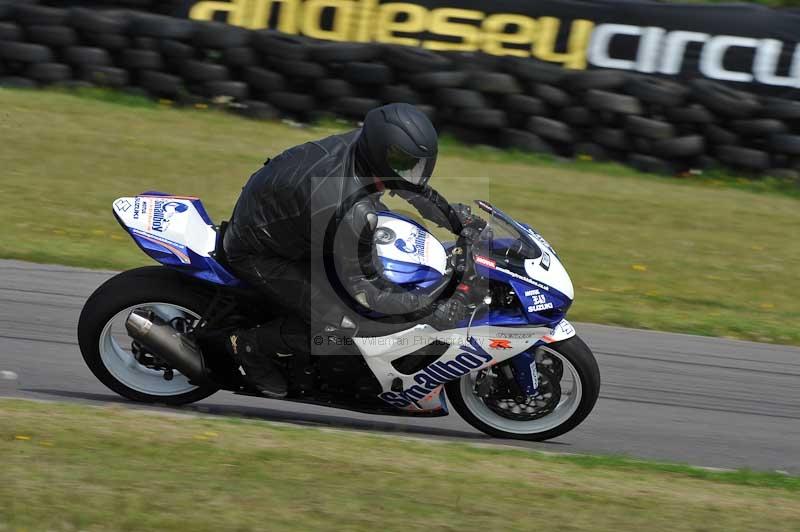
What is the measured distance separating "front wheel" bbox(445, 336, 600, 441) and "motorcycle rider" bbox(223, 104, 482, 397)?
532mm

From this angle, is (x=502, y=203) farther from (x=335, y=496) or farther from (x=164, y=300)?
(x=335, y=496)

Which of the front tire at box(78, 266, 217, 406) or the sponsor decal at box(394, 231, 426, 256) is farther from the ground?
the sponsor decal at box(394, 231, 426, 256)

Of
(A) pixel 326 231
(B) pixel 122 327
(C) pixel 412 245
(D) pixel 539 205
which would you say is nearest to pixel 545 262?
(C) pixel 412 245

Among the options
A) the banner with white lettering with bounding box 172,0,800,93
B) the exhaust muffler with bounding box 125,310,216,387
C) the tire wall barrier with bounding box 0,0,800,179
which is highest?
the banner with white lettering with bounding box 172,0,800,93

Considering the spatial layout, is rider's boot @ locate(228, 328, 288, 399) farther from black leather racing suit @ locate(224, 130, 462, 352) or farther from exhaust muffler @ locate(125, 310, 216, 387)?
exhaust muffler @ locate(125, 310, 216, 387)

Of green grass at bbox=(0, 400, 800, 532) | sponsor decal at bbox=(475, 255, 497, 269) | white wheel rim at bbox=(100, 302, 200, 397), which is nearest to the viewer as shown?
green grass at bbox=(0, 400, 800, 532)

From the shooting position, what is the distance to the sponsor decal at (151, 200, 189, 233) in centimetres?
507

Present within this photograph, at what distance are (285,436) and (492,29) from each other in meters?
7.95

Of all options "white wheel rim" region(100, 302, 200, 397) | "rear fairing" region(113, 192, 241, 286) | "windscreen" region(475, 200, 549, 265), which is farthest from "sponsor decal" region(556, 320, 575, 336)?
"white wheel rim" region(100, 302, 200, 397)

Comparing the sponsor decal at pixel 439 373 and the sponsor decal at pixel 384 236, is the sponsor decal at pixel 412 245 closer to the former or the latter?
the sponsor decal at pixel 384 236

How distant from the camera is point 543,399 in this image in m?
5.25

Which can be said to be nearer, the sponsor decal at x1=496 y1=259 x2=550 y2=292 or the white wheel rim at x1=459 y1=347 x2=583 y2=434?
the sponsor decal at x1=496 y1=259 x2=550 y2=292

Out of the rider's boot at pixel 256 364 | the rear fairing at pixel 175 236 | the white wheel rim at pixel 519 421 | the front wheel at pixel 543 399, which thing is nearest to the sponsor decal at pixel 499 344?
the front wheel at pixel 543 399

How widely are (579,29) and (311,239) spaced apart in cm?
768
